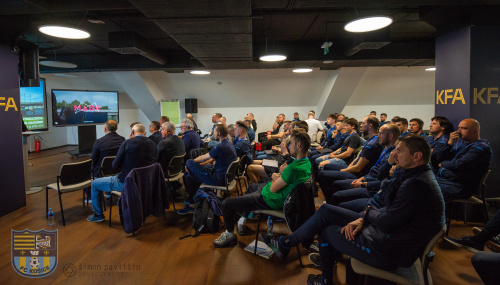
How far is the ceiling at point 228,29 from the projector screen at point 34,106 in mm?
1116

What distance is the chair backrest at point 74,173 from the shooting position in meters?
3.55

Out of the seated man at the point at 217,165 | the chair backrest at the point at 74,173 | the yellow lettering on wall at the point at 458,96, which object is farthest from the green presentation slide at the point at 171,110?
the yellow lettering on wall at the point at 458,96

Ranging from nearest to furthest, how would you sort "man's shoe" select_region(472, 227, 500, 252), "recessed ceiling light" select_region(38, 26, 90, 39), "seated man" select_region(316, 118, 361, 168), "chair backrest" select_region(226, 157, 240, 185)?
1. "man's shoe" select_region(472, 227, 500, 252)
2. "chair backrest" select_region(226, 157, 240, 185)
3. "recessed ceiling light" select_region(38, 26, 90, 39)
4. "seated man" select_region(316, 118, 361, 168)

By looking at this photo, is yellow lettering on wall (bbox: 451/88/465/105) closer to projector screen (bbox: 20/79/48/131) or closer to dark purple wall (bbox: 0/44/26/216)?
dark purple wall (bbox: 0/44/26/216)

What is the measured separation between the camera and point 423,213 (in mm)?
1646

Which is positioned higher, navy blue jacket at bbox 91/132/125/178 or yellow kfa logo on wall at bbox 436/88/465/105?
yellow kfa logo on wall at bbox 436/88/465/105

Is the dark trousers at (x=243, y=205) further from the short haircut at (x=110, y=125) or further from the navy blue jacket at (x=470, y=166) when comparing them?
the short haircut at (x=110, y=125)

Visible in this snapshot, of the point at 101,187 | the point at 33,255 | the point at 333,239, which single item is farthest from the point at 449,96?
the point at 33,255

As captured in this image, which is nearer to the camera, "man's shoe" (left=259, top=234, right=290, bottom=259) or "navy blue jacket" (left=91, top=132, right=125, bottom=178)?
"man's shoe" (left=259, top=234, right=290, bottom=259)

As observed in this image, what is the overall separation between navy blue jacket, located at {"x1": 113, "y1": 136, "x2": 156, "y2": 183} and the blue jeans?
0.11m

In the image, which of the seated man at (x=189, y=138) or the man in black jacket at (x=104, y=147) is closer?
the man in black jacket at (x=104, y=147)

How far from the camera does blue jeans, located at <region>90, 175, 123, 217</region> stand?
3.54 m

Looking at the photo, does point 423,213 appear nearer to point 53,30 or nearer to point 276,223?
point 276,223

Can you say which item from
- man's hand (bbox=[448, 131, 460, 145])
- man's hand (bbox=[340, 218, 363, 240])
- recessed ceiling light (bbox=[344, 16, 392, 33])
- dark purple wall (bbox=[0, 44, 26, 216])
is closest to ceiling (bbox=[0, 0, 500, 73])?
recessed ceiling light (bbox=[344, 16, 392, 33])
